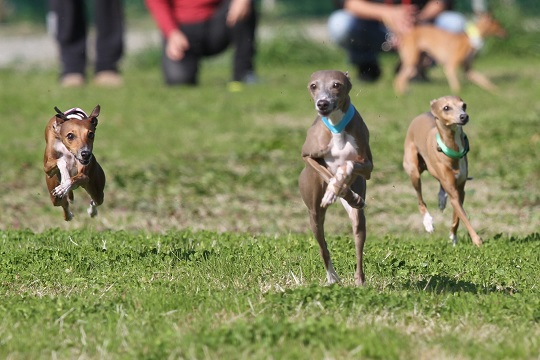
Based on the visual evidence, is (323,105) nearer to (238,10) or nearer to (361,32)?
(238,10)

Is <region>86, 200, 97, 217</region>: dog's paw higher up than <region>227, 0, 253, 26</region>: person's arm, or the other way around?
<region>86, 200, 97, 217</region>: dog's paw

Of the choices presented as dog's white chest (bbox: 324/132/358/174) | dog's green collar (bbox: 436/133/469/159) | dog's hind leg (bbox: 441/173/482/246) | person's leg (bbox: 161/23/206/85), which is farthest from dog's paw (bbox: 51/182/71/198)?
person's leg (bbox: 161/23/206/85)

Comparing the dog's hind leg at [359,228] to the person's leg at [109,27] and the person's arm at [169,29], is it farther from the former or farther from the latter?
the person's leg at [109,27]

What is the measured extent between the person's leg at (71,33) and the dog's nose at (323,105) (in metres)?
13.5

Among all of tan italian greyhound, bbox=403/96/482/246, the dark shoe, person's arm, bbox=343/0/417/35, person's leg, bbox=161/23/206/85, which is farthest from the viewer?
the dark shoe

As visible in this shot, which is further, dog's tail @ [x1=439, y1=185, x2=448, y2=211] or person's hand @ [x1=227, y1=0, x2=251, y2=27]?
person's hand @ [x1=227, y1=0, x2=251, y2=27]

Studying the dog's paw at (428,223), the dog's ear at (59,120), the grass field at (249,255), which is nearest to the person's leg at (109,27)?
the grass field at (249,255)

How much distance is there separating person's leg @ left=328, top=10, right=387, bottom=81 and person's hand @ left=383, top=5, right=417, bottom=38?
41 centimetres

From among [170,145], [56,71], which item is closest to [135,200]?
[170,145]

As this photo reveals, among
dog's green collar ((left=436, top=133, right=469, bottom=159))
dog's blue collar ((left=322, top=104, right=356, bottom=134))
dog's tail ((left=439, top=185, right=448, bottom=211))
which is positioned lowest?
dog's tail ((left=439, top=185, right=448, bottom=211))

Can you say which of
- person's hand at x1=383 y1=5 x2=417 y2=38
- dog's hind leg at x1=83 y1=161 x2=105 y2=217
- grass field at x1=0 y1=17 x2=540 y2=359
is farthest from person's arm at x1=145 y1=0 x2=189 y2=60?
dog's hind leg at x1=83 y1=161 x2=105 y2=217

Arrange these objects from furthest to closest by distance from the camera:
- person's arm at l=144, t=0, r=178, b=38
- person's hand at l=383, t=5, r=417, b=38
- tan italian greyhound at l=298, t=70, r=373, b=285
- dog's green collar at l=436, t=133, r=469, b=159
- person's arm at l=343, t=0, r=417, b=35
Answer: person's arm at l=144, t=0, r=178, b=38, person's hand at l=383, t=5, r=417, b=38, person's arm at l=343, t=0, r=417, b=35, dog's green collar at l=436, t=133, r=469, b=159, tan italian greyhound at l=298, t=70, r=373, b=285

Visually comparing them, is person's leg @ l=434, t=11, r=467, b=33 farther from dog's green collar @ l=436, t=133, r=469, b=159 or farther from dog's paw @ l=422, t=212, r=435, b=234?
dog's green collar @ l=436, t=133, r=469, b=159

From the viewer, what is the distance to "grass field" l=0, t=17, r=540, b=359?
4.84 metres
